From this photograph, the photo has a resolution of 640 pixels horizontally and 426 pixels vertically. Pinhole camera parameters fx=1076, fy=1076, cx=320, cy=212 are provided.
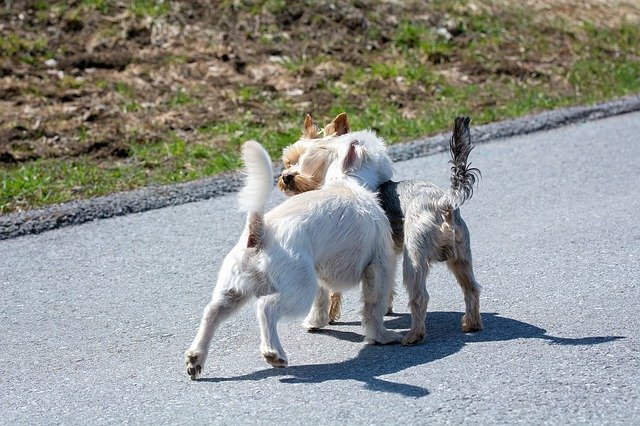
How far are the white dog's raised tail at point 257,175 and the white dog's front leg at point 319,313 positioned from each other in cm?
95

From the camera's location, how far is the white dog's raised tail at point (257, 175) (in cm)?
534

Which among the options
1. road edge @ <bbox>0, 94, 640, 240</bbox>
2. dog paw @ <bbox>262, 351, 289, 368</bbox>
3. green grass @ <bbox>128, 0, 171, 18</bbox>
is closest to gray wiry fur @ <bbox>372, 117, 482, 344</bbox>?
dog paw @ <bbox>262, 351, 289, 368</bbox>

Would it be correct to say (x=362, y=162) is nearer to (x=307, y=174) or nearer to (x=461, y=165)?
(x=307, y=174)

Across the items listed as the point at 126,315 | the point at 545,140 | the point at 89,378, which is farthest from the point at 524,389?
the point at 545,140

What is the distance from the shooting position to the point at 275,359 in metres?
5.32

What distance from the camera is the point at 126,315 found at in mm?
6480

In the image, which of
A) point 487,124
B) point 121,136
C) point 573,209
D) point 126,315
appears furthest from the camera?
point 487,124

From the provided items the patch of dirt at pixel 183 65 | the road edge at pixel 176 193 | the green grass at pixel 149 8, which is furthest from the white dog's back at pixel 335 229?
the green grass at pixel 149 8

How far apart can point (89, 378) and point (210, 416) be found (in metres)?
0.92

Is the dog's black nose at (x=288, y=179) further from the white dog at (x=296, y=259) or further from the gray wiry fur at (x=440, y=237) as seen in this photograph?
the gray wiry fur at (x=440, y=237)

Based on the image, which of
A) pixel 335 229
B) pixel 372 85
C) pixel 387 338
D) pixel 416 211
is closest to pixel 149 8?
pixel 372 85

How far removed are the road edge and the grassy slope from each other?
0.87ft

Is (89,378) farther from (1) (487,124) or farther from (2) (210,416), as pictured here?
(1) (487,124)

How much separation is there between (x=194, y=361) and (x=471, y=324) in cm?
159
